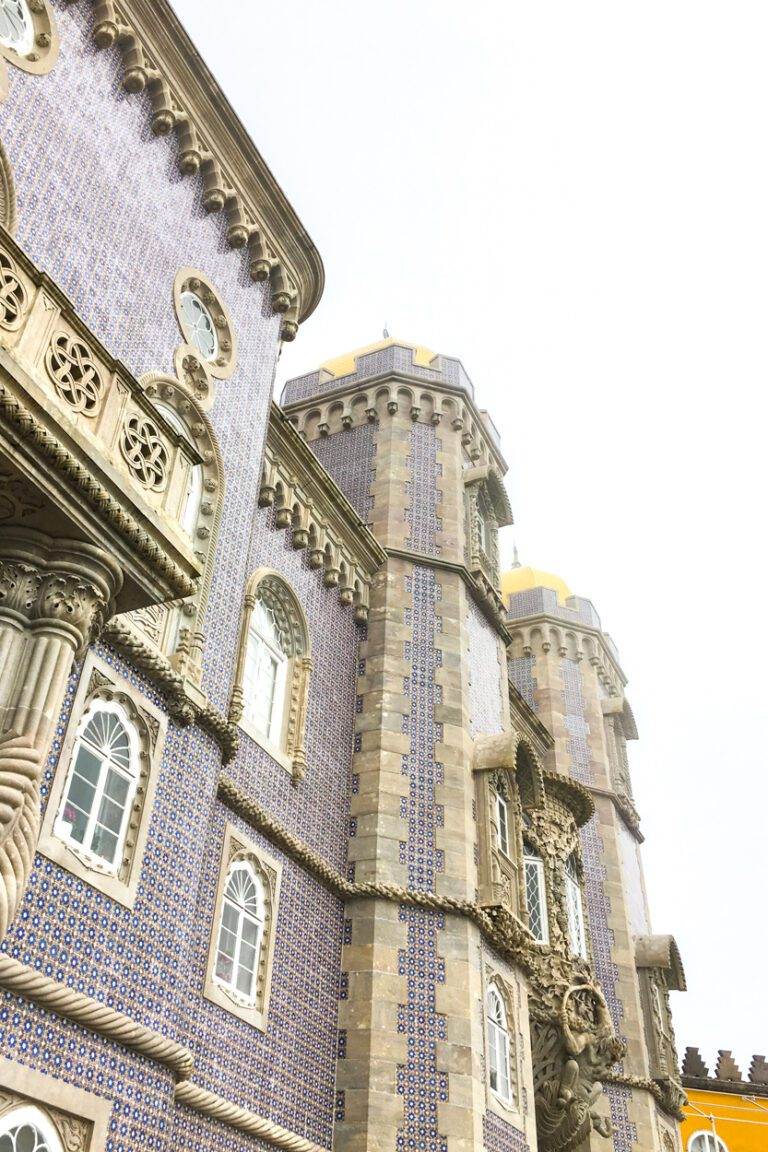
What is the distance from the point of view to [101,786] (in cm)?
842

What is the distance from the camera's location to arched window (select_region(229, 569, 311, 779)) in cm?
1234

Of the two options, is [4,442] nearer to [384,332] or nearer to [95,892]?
[95,892]

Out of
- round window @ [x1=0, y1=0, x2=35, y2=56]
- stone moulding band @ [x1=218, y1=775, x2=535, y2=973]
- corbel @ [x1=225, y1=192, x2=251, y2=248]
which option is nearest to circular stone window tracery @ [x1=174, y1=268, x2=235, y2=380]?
corbel @ [x1=225, y1=192, x2=251, y2=248]

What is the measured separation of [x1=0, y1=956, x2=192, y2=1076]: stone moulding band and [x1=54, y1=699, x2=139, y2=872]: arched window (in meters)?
1.05

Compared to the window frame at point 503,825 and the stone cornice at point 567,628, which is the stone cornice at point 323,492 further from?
the stone cornice at point 567,628

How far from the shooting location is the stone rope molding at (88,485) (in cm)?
593

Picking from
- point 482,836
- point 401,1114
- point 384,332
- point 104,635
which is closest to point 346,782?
point 482,836

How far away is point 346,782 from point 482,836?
195cm

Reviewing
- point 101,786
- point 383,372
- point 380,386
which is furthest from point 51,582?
point 383,372

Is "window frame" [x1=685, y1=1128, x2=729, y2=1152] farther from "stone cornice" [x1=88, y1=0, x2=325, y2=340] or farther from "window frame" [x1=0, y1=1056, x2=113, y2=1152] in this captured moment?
"window frame" [x1=0, y1=1056, x2=113, y2=1152]

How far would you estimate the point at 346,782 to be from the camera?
1383 cm

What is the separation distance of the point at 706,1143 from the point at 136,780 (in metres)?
25.6

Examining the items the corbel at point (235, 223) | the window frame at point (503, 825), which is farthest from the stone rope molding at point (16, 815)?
the window frame at point (503, 825)

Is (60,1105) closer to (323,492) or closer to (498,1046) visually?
(498,1046)
